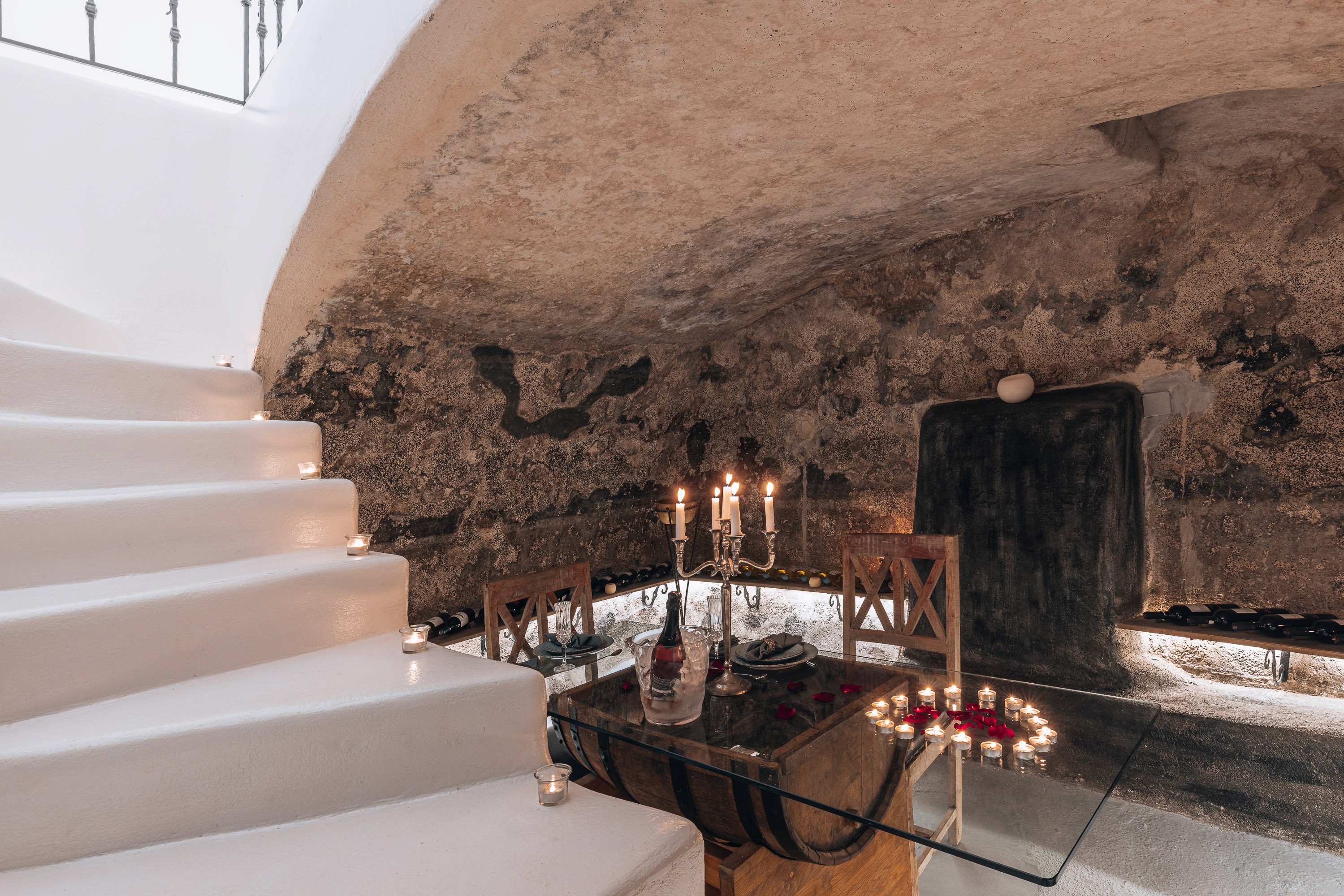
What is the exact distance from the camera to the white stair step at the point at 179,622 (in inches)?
46.1

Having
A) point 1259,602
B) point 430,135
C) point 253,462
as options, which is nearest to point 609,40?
point 430,135

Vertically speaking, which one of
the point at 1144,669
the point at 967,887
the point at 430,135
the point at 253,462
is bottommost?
the point at 967,887

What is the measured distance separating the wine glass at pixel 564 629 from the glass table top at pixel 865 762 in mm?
239

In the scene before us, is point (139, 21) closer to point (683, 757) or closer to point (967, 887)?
point (683, 757)

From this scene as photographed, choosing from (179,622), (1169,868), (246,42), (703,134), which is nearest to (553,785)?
(179,622)

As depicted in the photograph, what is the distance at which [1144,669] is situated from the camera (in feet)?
8.97

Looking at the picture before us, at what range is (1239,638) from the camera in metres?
2.40

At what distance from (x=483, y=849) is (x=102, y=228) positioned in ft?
9.67

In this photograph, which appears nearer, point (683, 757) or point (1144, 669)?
point (683, 757)

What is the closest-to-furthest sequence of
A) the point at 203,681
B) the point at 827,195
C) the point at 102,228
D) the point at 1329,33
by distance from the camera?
the point at 203,681 < the point at 1329,33 < the point at 827,195 < the point at 102,228

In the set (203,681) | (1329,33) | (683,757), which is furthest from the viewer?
(1329,33)

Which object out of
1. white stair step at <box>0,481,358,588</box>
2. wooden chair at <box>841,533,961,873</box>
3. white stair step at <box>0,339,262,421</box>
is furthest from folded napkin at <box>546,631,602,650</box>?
white stair step at <box>0,339,262,421</box>

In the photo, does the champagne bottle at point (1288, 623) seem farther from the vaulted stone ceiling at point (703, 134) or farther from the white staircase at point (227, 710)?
the white staircase at point (227, 710)

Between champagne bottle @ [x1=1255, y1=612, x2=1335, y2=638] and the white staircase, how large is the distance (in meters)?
2.46
